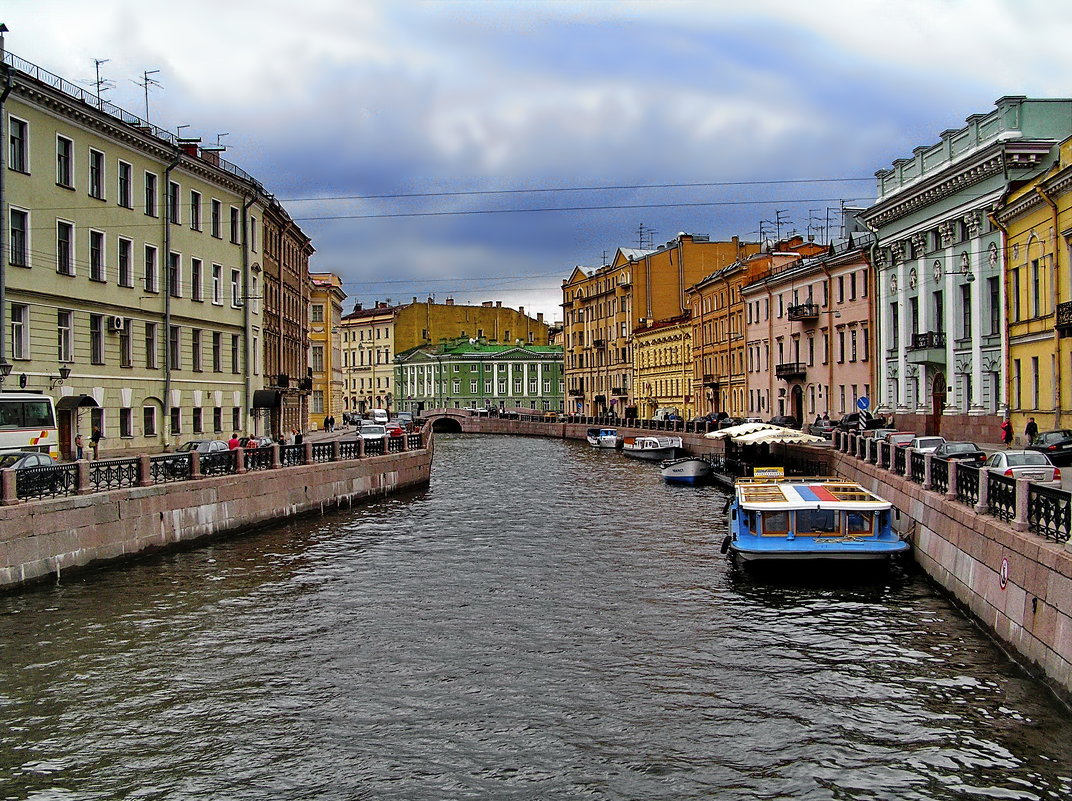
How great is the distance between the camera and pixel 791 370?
62.8 m

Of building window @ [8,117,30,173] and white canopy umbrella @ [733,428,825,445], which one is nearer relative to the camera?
building window @ [8,117,30,173]

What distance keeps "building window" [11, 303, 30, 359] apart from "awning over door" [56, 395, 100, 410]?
203cm

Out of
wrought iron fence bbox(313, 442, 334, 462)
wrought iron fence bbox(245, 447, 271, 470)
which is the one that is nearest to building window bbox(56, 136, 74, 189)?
wrought iron fence bbox(245, 447, 271, 470)

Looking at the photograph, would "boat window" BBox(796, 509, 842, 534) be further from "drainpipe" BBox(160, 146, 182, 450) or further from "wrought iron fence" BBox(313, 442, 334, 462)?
"drainpipe" BBox(160, 146, 182, 450)

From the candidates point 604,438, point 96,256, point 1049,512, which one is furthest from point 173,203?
point 604,438

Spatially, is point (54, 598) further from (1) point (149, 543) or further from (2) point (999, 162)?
(2) point (999, 162)

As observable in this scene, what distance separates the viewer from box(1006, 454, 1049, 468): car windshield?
80.4 ft

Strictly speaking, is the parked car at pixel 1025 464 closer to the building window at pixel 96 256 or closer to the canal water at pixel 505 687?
the canal water at pixel 505 687

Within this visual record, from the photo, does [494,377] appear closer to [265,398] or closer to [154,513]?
[265,398]

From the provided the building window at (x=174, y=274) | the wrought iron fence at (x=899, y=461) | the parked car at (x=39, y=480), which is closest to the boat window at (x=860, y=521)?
the wrought iron fence at (x=899, y=461)

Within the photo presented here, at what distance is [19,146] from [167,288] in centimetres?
946

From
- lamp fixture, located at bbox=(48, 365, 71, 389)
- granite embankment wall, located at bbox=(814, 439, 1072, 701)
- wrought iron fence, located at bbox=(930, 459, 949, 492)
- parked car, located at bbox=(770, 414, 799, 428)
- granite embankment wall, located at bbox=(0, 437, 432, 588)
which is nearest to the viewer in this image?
granite embankment wall, located at bbox=(814, 439, 1072, 701)

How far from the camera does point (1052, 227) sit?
111 ft

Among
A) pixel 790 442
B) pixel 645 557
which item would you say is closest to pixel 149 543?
pixel 645 557
